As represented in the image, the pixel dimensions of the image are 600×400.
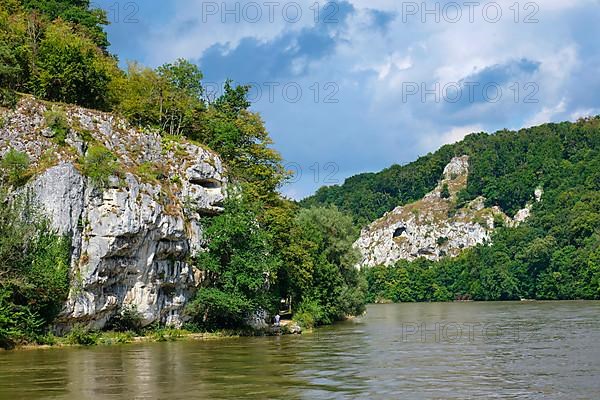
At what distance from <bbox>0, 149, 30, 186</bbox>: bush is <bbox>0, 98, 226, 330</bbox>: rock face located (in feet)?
2.63

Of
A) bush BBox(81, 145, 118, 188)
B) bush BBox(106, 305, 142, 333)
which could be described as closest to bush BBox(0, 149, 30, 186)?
bush BBox(81, 145, 118, 188)

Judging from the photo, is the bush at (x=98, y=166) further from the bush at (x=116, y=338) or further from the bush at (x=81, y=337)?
the bush at (x=116, y=338)

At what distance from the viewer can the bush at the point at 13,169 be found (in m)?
45.3

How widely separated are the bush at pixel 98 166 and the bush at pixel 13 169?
3758mm

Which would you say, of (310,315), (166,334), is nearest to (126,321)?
(166,334)

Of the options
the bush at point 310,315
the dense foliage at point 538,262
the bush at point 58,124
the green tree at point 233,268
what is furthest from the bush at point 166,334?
the dense foliage at point 538,262

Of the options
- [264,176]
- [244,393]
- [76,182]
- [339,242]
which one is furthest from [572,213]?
[244,393]

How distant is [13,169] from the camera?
45.5 m

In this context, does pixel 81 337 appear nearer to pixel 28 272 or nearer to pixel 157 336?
pixel 28 272

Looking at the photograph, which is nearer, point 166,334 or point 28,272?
point 28,272

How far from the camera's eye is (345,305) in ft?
240

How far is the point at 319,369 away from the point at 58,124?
27.5m

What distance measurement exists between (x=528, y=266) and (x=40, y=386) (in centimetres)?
13619

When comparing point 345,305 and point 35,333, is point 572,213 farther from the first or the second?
point 35,333
